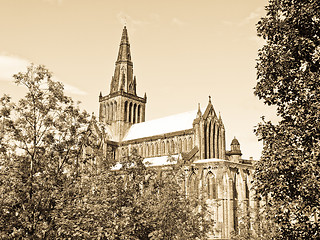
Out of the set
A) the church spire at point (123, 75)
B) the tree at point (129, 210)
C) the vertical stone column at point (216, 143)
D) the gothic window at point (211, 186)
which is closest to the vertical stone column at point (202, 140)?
the vertical stone column at point (216, 143)

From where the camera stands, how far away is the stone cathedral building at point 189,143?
170 ft

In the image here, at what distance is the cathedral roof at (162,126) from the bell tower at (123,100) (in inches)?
94.0

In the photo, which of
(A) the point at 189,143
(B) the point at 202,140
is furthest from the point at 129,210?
(A) the point at 189,143

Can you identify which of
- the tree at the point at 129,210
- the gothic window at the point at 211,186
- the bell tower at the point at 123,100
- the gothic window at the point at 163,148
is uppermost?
the bell tower at the point at 123,100

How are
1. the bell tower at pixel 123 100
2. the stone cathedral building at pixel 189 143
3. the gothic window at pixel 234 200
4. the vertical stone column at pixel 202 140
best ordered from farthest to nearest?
the bell tower at pixel 123 100, the vertical stone column at pixel 202 140, the stone cathedral building at pixel 189 143, the gothic window at pixel 234 200

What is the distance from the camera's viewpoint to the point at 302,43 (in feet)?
45.4

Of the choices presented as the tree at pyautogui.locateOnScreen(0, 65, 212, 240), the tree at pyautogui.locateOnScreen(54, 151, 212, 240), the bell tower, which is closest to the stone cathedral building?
the bell tower

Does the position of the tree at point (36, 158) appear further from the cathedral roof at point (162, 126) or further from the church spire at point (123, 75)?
the church spire at point (123, 75)

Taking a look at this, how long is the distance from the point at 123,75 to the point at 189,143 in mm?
26631

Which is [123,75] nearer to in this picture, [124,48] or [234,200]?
[124,48]

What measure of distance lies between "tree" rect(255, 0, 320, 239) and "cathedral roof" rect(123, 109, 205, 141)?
4904 cm

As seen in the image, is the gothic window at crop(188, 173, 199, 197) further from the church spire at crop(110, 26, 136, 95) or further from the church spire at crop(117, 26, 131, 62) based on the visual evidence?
the church spire at crop(117, 26, 131, 62)

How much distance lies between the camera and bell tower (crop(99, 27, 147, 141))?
77375 mm

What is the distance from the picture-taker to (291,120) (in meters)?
13.9
